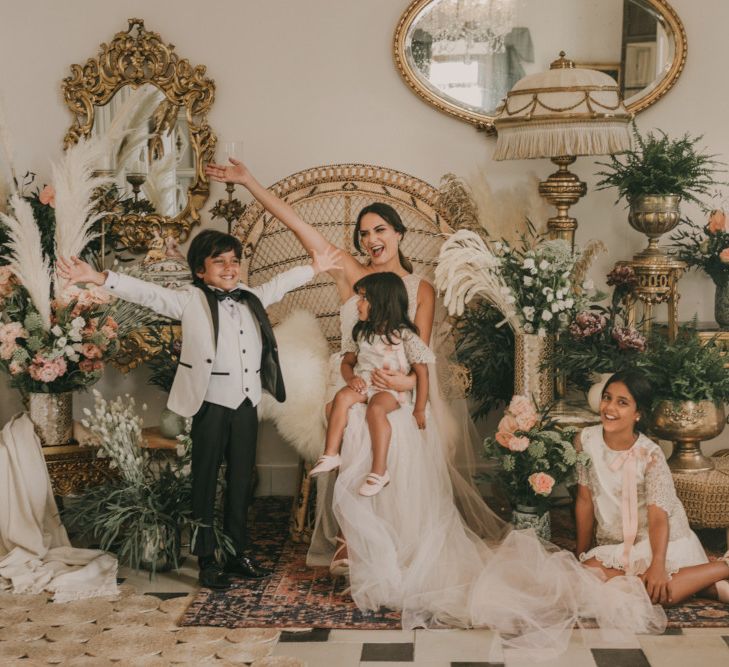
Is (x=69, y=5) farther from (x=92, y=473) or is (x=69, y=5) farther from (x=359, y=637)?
(x=359, y=637)

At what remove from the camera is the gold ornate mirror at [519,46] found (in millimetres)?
5270

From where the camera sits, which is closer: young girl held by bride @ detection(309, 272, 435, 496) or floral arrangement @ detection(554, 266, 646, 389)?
young girl held by bride @ detection(309, 272, 435, 496)

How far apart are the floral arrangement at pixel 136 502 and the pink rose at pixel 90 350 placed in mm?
206

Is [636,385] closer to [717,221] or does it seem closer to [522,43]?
[717,221]

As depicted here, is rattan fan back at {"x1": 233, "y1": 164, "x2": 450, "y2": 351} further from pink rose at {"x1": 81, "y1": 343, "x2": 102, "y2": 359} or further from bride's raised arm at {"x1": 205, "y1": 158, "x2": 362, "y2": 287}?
pink rose at {"x1": 81, "y1": 343, "x2": 102, "y2": 359}

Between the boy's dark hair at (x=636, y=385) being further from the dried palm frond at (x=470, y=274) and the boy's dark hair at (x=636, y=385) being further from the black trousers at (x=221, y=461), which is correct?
the black trousers at (x=221, y=461)

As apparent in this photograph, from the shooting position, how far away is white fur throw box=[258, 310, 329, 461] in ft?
14.8

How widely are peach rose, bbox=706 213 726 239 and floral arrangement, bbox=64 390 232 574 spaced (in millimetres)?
2800

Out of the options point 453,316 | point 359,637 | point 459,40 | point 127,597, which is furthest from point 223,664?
point 459,40

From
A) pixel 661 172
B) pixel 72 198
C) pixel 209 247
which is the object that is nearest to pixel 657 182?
pixel 661 172

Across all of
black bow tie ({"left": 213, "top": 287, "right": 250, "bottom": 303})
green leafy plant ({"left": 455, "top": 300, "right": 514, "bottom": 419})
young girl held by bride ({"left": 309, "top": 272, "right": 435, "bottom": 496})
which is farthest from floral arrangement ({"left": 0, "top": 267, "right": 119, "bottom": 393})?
green leafy plant ({"left": 455, "top": 300, "right": 514, "bottom": 419})

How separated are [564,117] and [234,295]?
6.00 feet

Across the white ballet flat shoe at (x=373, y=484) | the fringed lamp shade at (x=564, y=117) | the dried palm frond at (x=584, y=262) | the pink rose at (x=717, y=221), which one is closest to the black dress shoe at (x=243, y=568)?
the white ballet flat shoe at (x=373, y=484)

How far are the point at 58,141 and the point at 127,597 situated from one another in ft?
8.98
